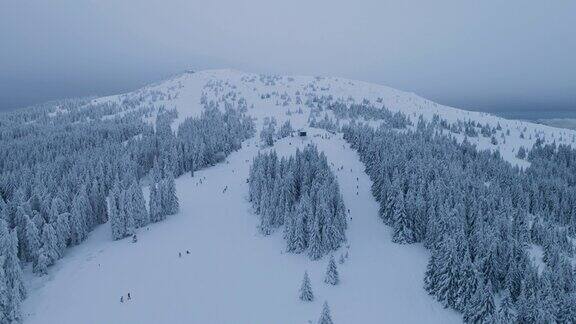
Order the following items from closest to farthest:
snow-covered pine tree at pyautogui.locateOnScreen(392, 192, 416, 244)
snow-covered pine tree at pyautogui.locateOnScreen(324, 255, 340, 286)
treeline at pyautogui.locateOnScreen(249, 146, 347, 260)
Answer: snow-covered pine tree at pyautogui.locateOnScreen(324, 255, 340, 286), treeline at pyautogui.locateOnScreen(249, 146, 347, 260), snow-covered pine tree at pyautogui.locateOnScreen(392, 192, 416, 244)

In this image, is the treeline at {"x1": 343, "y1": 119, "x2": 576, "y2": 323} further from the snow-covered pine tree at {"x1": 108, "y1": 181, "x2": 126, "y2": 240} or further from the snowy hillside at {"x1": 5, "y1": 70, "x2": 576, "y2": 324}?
the snow-covered pine tree at {"x1": 108, "y1": 181, "x2": 126, "y2": 240}

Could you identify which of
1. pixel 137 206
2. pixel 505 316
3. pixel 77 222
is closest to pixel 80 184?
pixel 77 222

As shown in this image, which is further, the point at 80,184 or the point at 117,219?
the point at 80,184

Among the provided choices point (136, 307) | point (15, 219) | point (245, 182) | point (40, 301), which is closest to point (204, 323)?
point (136, 307)

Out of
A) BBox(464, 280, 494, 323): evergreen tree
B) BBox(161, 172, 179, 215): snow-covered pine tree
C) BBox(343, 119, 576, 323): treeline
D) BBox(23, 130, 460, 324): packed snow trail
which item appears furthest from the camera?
BBox(161, 172, 179, 215): snow-covered pine tree

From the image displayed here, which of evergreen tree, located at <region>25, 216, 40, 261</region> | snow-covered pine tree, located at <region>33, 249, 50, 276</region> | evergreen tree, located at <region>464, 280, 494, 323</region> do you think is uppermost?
evergreen tree, located at <region>464, 280, 494, 323</region>

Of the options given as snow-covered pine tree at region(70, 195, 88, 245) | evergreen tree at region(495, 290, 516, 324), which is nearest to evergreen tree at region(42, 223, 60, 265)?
snow-covered pine tree at region(70, 195, 88, 245)

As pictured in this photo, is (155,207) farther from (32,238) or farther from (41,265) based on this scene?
(41,265)

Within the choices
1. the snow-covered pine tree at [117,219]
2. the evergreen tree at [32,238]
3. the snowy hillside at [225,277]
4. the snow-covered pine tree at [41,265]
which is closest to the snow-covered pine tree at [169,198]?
the snowy hillside at [225,277]
